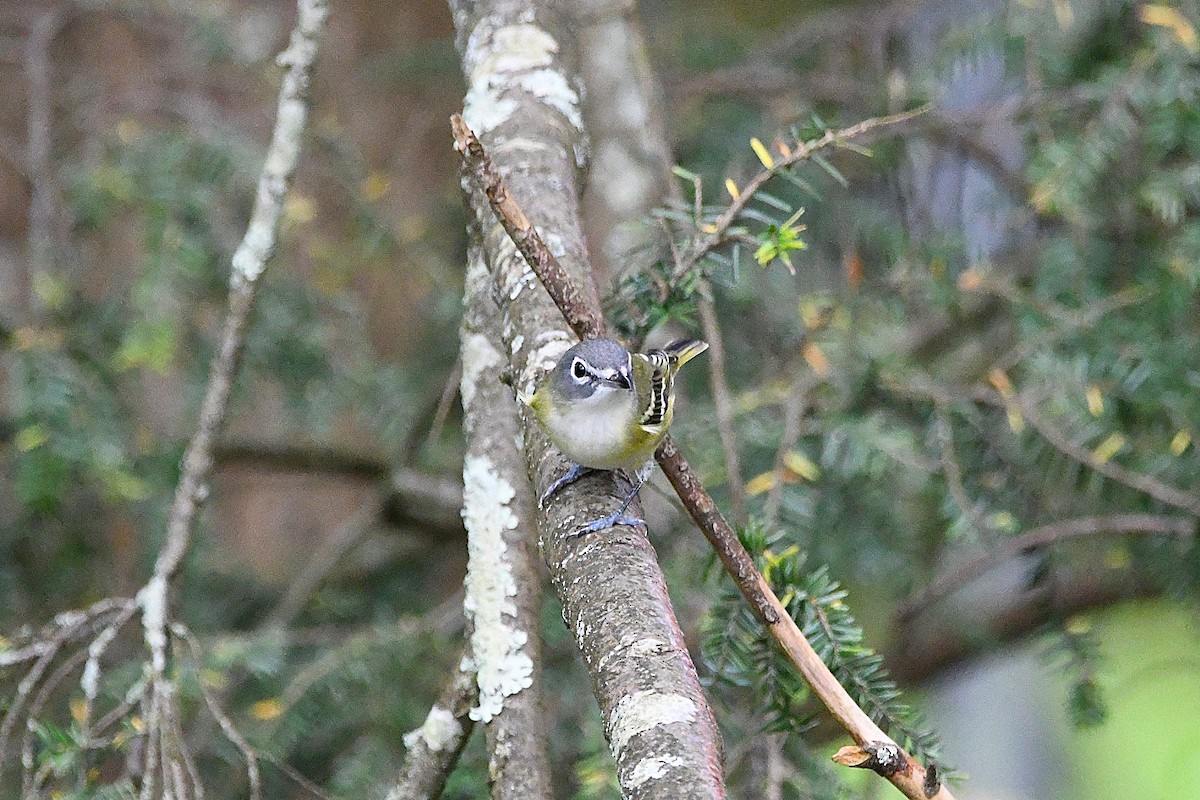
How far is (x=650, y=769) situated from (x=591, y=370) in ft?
2.23

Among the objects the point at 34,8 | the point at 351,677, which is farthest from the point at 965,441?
the point at 34,8

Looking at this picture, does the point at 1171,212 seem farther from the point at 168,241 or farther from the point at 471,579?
the point at 168,241

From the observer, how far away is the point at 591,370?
169cm

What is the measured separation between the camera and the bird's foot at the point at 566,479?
5.35 ft

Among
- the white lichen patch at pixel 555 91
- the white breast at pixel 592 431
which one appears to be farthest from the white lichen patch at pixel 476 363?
the white lichen patch at pixel 555 91

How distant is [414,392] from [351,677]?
4.03 feet

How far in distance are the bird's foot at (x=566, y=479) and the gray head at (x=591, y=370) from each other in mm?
106

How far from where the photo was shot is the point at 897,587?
3.20m

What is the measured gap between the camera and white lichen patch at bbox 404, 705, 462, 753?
1.72 m

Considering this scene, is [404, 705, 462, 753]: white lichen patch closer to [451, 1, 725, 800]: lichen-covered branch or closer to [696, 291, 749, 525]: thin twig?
[451, 1, 725, 800]: lichen-covered branch

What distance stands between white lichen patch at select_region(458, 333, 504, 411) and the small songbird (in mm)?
253

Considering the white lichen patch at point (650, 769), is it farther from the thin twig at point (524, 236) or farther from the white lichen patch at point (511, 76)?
the white lichen patch at point (511, 76)

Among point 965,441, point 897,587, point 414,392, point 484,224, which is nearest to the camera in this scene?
point 484,224

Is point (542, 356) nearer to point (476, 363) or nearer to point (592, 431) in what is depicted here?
point (592, 431)
